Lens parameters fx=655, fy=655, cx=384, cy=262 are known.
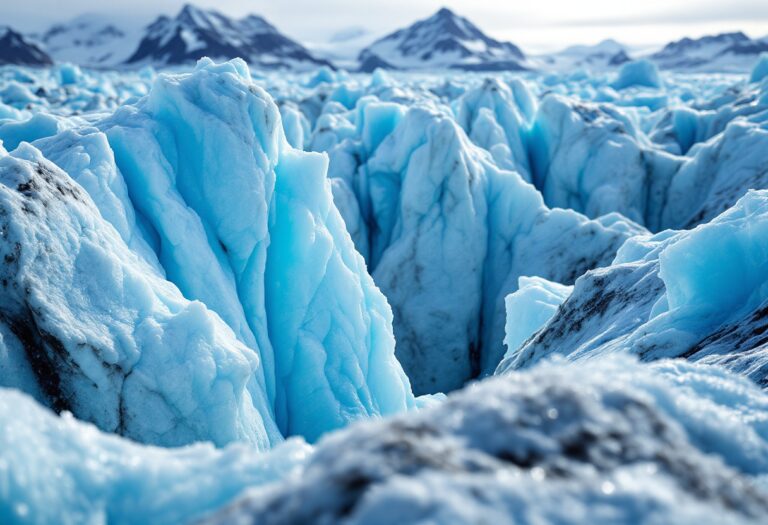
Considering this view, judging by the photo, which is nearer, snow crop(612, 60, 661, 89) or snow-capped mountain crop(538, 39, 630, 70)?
snow crop(612, 60, 661, 89)

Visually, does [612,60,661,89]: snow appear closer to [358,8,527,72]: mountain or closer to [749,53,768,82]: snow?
[749,53,768,82]: snow

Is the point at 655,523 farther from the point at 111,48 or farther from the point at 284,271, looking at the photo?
the point at 111,48

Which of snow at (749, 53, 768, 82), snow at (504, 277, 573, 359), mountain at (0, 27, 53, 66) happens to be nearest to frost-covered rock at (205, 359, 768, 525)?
snow at (504, 277, 573, 359)

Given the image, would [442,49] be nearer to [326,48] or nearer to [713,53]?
[326,48]

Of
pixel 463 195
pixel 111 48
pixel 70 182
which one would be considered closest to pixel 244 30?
pixel 111 48

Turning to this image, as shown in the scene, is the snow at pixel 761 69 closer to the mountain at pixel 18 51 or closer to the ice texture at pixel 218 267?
the ice texture at pixel 218 267
